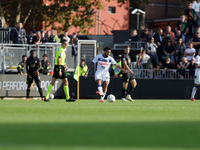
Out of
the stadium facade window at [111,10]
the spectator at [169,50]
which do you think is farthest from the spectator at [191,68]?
the stadium facade window at [111,10]

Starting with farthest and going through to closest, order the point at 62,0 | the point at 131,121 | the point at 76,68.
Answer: the point at 62,0 → the point at 76,68 → the point at 131,121

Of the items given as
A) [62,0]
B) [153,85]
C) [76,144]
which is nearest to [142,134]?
[76,144]

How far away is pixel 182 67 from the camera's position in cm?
2673

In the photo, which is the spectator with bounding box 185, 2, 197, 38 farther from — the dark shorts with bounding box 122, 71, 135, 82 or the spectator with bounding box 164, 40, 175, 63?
the dark shorts with bounding box 122, 71, 135, 82

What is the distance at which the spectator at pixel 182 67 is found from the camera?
2653 centimetres

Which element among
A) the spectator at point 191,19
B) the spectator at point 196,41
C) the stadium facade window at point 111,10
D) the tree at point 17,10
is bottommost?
the spectator at point 196,41

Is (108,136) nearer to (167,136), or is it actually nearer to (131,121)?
(167,136)

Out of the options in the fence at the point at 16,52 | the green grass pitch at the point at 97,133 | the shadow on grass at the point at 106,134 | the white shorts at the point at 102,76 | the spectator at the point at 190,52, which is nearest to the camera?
the green grass pitch at the point at 97,133

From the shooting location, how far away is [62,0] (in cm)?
4028

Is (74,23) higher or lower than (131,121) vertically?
higher

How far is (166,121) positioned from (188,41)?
720 inches

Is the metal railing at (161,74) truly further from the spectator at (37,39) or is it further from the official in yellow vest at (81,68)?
the spectator at (37,39)

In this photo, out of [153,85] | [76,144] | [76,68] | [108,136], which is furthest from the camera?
[153,85]

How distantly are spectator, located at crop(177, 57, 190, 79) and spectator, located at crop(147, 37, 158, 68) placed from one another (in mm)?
1179
